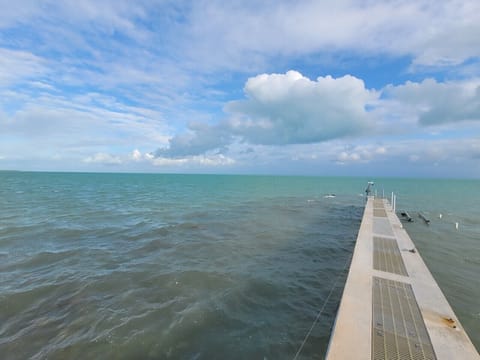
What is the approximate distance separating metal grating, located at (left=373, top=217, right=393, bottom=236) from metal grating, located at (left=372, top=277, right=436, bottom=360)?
736 centimetres

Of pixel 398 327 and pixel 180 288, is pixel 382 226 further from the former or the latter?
pixel 180 288

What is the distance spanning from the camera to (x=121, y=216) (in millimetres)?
20281

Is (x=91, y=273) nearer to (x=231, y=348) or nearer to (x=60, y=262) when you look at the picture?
(x=60, y=262)

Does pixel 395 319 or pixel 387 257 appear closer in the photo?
pixel 395 319

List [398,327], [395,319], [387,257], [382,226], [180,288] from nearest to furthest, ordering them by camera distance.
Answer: [398,327] < [395,319] < [180,288] < [387,257] < [382,226]

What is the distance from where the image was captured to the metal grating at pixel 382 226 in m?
13.1

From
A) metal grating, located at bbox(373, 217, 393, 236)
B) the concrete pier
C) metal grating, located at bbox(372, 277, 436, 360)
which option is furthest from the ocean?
metal grating, located at bbox(373, 217, 393, 236)

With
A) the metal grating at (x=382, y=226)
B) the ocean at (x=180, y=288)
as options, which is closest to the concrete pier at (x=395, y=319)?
the ocean at (x=180, y=288)

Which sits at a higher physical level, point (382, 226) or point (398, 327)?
point (398, 327)

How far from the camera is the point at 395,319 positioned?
5.06 metres

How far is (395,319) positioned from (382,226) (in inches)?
445

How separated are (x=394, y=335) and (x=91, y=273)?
10.2m

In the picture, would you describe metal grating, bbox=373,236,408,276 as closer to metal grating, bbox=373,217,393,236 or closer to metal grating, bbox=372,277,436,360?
metal grating, bbox=372,277,436,360

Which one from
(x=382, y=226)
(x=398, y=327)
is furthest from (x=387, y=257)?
(x=382, y=226)
